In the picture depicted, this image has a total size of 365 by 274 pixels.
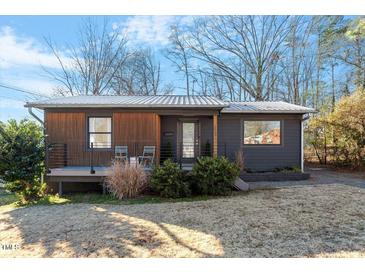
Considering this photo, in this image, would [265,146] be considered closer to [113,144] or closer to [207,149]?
[207,149]

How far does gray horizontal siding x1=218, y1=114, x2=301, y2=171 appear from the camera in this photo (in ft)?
34.4

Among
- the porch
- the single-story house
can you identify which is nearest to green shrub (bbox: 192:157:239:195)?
the single-story house

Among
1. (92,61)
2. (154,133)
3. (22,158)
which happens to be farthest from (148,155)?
(92,61)

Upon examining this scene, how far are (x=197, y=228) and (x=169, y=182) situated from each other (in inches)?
99.1

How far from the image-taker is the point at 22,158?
688cm

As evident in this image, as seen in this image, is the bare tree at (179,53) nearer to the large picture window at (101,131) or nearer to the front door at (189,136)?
the front door at (189,136)

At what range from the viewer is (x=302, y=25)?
1912cm

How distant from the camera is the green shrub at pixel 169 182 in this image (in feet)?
22.9

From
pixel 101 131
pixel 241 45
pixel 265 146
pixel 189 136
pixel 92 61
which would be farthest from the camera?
pixel 92 61

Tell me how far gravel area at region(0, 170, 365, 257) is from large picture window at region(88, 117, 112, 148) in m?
3.10

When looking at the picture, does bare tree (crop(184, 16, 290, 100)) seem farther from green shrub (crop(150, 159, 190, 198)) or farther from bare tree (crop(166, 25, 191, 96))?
green shrub (crop(150, 159, 190, 198))

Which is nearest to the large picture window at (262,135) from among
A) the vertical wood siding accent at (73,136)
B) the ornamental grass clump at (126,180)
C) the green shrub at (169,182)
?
the green shrub at (169,182)
